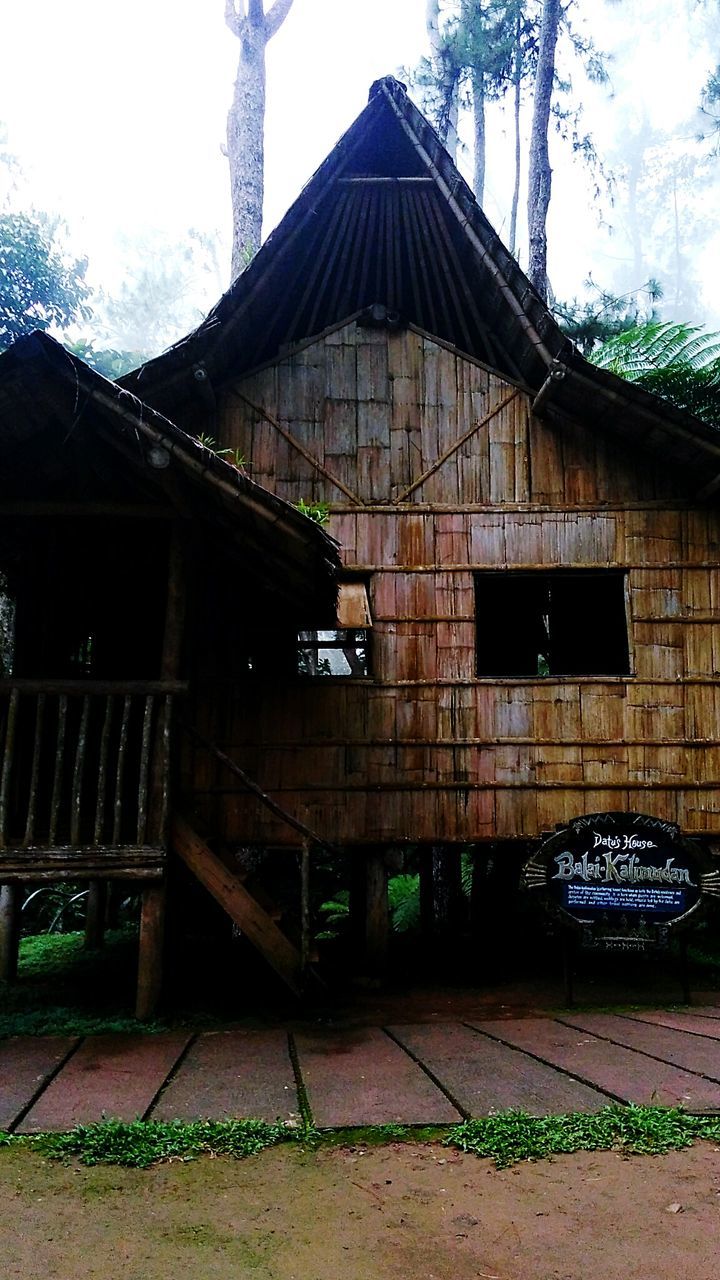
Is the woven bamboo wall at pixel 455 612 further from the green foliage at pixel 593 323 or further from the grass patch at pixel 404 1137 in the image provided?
the green foliage at pixel 593 323

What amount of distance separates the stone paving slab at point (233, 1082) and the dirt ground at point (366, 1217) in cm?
54

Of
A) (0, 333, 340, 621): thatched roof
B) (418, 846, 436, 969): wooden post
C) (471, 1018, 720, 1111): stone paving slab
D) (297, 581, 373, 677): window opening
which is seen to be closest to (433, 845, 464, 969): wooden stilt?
(418, 846, 436, 969): wooden post

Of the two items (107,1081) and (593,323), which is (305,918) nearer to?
(107,1081)

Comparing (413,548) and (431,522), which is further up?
(431,522)

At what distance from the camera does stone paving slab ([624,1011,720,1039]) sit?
585 centimetres

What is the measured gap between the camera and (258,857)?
12.3m

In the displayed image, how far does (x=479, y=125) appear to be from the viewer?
2061 cm

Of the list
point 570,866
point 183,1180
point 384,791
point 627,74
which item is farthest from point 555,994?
point 627,74

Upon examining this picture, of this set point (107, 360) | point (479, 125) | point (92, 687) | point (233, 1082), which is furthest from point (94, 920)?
point (479, 125)

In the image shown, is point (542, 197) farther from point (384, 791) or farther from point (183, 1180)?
point (183, 1180)

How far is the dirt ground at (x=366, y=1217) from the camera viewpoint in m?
2.89

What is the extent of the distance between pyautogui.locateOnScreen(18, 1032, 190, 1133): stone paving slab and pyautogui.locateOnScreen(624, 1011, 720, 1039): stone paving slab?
3.26m

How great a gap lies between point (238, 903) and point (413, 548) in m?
3.74

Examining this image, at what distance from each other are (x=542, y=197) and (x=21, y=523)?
1117cm
